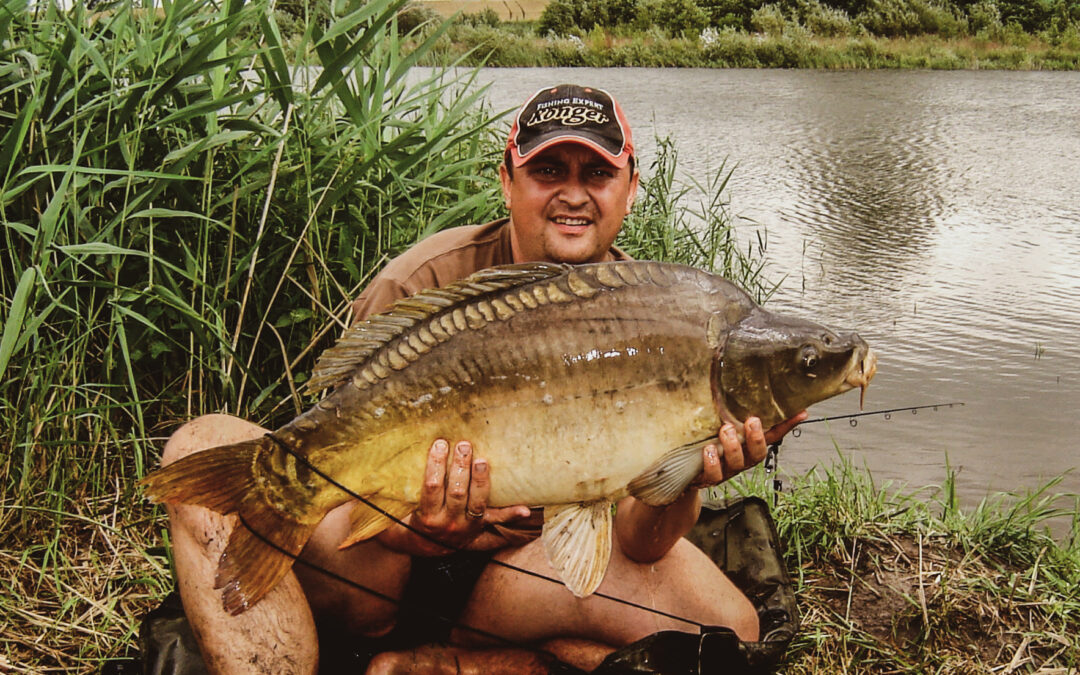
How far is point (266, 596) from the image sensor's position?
6.33ft

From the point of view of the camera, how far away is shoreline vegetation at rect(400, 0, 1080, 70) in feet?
73.3

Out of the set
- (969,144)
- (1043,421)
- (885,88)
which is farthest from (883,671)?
(885,88)

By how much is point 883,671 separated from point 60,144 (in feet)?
8.09

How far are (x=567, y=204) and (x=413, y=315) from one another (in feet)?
1.97

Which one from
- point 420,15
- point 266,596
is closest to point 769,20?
point 420,15

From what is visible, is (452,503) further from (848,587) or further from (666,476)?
(848,587)

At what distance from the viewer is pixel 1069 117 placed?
532 inches

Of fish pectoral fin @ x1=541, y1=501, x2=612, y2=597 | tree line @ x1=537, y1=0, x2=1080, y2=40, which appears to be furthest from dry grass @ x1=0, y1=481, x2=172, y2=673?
tree line @ x1=537, y1=0, x2=1080, y2=40

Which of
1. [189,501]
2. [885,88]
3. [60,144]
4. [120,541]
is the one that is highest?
[60,144]

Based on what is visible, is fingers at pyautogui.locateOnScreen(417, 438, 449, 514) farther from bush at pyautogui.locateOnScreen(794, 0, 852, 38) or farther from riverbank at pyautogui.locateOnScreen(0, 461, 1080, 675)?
bush at pyautogui.locateOnScreen(794, 0, 852, 38)

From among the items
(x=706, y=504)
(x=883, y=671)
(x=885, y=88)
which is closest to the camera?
(x=883, y=671)

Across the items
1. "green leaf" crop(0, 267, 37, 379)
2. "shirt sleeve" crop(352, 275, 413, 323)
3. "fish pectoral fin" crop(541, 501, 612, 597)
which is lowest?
"fish pectoral fin" crop(541, 501, 612, 597)

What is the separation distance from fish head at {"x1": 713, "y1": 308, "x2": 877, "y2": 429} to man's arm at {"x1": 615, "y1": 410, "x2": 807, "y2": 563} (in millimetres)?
44

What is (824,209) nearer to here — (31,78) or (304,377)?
(304,377)
